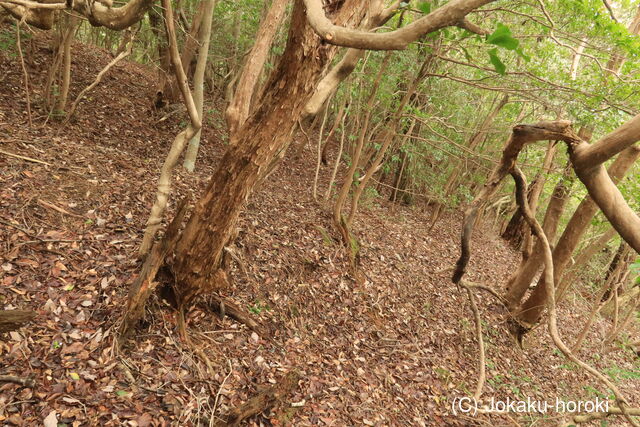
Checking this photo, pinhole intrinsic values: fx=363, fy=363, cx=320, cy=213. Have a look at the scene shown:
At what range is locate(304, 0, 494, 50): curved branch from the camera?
3.47 ft

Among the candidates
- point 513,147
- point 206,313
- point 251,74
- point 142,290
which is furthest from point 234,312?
point 513,147

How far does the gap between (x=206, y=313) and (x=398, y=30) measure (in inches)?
145

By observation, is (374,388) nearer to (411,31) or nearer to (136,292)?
Answer: (136,292)

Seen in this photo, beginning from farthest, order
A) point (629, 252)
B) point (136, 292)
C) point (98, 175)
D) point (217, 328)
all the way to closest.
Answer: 1. point (629, 252)
2. point (98, 175)
3. point (217, 328)
4. point (136, 292)

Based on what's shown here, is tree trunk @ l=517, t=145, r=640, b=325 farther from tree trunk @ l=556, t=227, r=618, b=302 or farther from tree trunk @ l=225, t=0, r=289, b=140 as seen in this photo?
tree trunk @ l=225, t=0, r=289, b=140

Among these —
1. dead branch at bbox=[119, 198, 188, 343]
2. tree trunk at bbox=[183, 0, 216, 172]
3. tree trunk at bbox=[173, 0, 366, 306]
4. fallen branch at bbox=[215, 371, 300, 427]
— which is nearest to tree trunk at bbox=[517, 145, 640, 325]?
fallen branch at bbox=[215, 371, 300, 427]

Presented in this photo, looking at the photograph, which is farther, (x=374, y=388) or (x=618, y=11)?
Answer: (x=618, y=11)

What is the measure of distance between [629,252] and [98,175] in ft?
33.6

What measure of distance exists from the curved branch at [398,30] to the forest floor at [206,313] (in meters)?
2.74

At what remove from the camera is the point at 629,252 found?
7.91 meters

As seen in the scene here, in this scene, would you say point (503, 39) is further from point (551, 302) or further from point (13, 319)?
point (13, 319)

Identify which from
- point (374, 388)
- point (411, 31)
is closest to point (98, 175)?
point (374, 388)

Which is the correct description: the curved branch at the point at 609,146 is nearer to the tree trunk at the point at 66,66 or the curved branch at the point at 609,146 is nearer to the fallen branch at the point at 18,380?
the fallen branch at the point at 18,380

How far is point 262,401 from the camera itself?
3301mm
